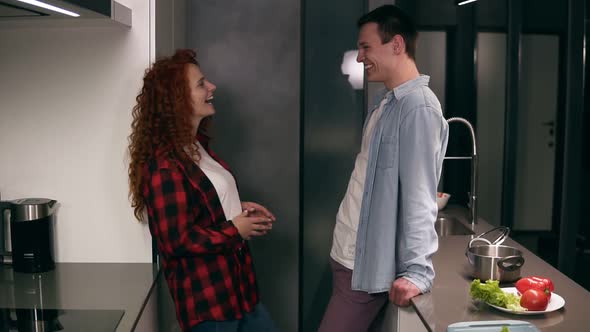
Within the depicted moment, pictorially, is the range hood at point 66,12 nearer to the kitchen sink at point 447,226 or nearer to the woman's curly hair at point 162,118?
the woman's curly hair at point 162,118

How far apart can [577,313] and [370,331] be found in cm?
78

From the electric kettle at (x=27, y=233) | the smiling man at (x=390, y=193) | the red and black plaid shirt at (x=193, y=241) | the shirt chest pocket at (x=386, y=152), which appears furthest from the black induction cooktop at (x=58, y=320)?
the shirt chest pocket at (x=386, y=152)

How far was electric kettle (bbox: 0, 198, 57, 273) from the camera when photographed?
7.14 ft

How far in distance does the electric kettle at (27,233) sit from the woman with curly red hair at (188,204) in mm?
305

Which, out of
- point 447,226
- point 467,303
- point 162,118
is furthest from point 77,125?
point 447,226

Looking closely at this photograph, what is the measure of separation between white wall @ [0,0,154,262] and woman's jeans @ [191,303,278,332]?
1.33 ft

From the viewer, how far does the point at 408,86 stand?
2168 millimetres

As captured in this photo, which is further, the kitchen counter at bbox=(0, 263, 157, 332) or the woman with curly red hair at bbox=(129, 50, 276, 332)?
the woman with curly red hair at bbox=(129, 50, 276, 332)

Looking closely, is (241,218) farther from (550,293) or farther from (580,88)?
(580,88)

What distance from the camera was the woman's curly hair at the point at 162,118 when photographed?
6.91 ft

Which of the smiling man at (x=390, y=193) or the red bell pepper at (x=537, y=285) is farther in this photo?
the smiling man at (x=390, y=193)

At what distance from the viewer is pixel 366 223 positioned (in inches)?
85.7

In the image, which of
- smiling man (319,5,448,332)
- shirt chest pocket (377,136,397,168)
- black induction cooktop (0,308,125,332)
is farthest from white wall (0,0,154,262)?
shirt chest pocket (377,136,397,168)

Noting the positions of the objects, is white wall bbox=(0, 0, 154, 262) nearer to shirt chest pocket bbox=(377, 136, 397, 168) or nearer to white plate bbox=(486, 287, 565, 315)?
shirt chest pocket bbox=(377, 136, 397, 168)
